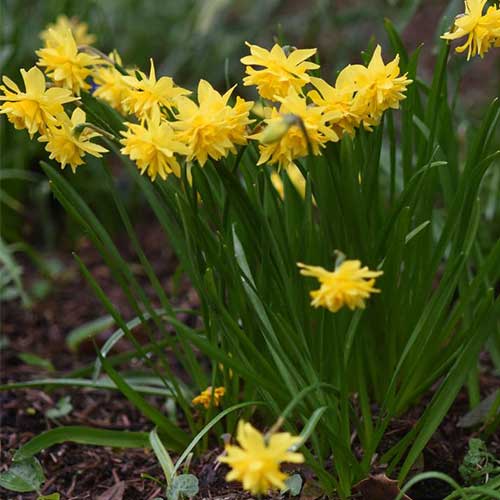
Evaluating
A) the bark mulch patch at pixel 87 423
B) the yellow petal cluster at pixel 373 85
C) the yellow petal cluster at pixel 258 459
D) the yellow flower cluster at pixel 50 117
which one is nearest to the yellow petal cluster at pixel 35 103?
the yellow flower cluster at pixel 50 117

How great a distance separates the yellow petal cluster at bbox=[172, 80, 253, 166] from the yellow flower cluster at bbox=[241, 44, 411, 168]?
42 millimetres

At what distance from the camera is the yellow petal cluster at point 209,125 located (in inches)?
51.1

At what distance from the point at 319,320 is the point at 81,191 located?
71.5 inches

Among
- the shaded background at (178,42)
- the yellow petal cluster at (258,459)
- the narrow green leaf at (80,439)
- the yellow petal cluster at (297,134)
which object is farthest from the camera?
the shaded background at (178,42)

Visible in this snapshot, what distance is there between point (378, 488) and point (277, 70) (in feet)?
2.54

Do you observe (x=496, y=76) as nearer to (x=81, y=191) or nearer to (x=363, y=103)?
(x=81, y=191)

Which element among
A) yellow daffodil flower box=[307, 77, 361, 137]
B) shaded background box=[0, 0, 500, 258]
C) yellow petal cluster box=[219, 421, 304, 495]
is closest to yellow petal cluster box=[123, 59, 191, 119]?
yellow daffodil flower box=[307, 77, 361, 137]

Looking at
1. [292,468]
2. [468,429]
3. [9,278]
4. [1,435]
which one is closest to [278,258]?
[292,468]

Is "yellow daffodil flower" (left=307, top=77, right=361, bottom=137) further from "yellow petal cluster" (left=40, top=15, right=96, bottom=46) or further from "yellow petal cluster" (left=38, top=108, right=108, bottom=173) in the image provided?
"yellow petal cluster" (left=40, top=15, right=96, bottom=46)

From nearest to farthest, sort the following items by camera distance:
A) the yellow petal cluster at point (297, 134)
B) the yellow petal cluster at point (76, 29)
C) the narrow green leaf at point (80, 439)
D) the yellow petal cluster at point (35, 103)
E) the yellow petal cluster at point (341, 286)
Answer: the yellow petal cluster at point (341, 286)
the yellow petal cluster at point (297, 134)
the yellow petal cluster at point (35, 103)
the narrow green leaf at point (80, 439)
the yellow petal cluster at point (76, 29)

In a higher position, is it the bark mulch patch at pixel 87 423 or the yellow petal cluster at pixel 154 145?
the yellow petal cluster at pixel 154 145

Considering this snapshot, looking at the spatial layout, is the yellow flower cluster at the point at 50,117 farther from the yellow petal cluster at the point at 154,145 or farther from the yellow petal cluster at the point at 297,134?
the yellow petal cluster at the point at 297,134

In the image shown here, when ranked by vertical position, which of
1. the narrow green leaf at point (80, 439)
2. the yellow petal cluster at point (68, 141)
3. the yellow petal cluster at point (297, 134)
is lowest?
the narrow green leaf at point (80, 439)

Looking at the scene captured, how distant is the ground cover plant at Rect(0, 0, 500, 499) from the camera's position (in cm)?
135
